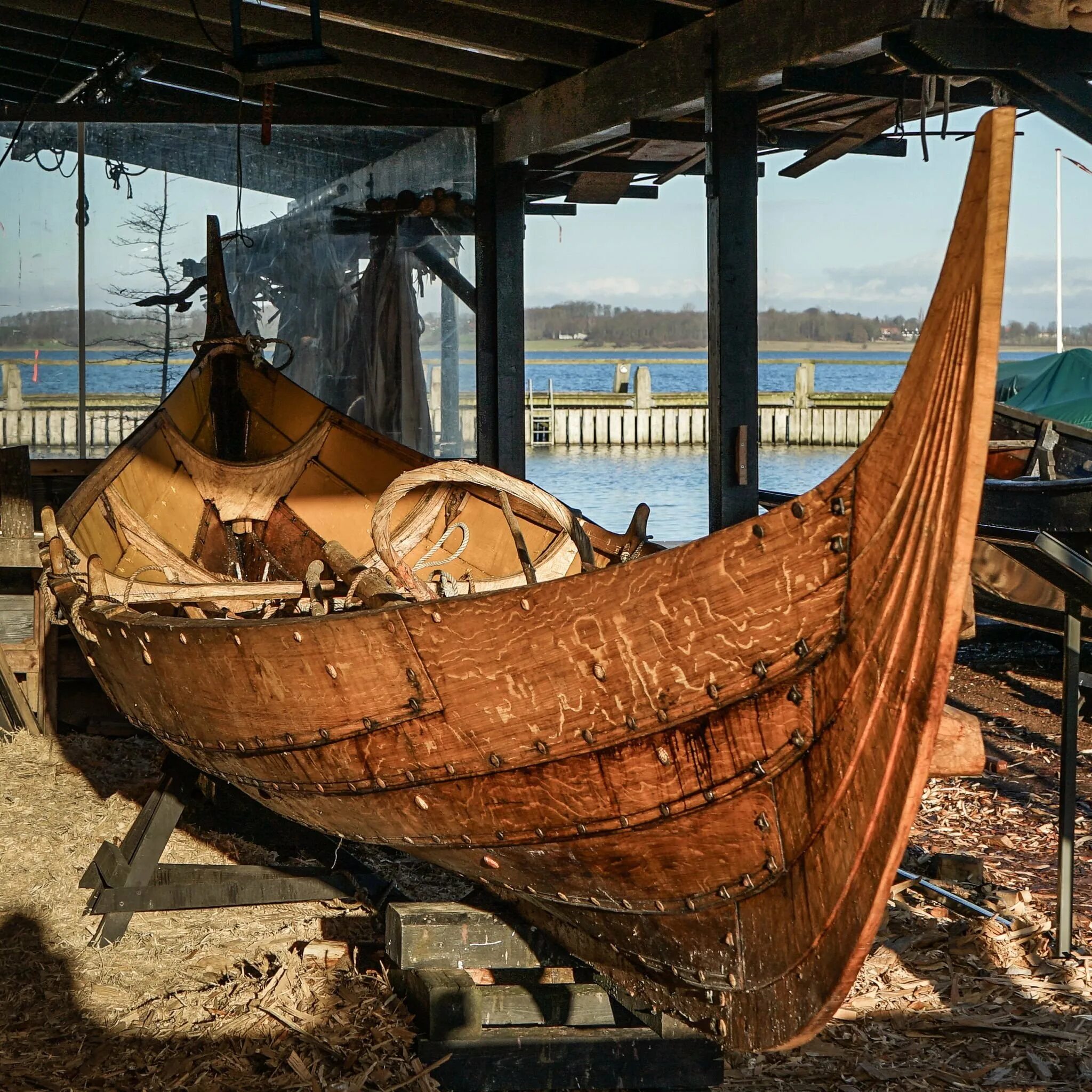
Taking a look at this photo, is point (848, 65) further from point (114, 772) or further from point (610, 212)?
point (610, 212)

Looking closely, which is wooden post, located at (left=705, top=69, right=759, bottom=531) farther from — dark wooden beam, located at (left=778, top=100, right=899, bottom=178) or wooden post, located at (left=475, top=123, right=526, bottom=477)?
wooden post, located at (left=475, top=123, right=526, bottom=477)

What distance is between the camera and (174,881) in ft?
12.6

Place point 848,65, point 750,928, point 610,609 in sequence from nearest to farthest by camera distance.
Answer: point 610,609 → point 750,928 → point 848,65

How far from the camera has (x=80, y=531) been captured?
430cm

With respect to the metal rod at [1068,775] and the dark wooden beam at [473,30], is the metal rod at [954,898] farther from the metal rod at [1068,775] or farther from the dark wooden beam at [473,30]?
the dark wooden beam at [473,30]

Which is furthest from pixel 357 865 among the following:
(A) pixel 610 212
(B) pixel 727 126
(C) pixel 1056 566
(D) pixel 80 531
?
(A) pixel 610 212

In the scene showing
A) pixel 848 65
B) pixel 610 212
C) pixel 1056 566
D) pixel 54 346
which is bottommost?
pixel 1056 566

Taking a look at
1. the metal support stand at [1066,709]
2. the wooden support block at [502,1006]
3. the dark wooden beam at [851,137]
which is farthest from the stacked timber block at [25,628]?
the dark wooden beam at [851,137]

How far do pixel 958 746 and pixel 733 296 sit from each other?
330 centimetres

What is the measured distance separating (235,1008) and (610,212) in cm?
7452

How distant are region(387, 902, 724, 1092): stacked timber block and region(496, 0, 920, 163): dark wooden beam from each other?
118 inches

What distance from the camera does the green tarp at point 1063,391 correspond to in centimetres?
1267

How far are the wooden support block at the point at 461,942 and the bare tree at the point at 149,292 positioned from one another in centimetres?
509

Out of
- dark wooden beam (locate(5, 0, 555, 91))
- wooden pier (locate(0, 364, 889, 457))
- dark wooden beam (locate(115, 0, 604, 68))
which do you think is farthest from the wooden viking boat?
wooden pier (locate(0, 364, 889, 457))
